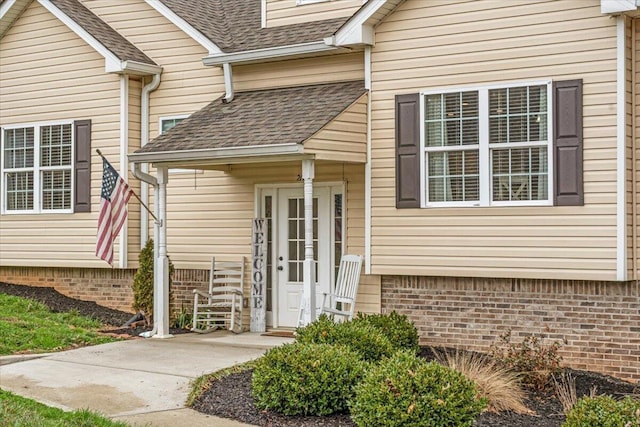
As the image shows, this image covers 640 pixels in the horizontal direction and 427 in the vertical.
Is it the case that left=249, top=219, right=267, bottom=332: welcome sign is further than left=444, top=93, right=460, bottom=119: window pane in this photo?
Yes

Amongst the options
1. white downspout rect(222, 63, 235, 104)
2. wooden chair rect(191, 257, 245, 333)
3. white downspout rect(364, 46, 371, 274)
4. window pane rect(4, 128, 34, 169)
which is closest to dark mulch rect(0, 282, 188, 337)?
wooden chair rect(191, 257, 245, 333)

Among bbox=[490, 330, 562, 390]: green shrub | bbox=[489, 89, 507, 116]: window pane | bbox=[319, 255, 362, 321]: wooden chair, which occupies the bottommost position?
bbox=[490, 330, 562, 390]: green shrub

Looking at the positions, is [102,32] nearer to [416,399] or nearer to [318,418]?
[318,418]

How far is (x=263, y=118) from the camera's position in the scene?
13586mm

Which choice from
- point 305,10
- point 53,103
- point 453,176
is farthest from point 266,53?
point 53,103

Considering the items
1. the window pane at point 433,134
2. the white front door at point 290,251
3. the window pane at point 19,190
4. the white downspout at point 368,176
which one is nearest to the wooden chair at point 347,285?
the white downspout at point 368,176

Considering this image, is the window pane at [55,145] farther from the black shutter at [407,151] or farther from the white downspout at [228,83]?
the black shutter at [407,151]

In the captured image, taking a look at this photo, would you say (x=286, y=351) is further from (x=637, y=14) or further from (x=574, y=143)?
(x=637, y=14)

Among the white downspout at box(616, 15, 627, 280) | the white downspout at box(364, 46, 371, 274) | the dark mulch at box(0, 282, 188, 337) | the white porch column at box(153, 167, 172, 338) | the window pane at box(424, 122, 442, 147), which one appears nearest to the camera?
the white downspout at box(616, 15, 627, 280)

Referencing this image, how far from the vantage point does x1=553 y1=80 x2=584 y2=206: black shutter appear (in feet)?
37.5

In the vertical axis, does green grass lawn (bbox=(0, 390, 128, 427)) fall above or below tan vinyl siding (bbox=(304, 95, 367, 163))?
below

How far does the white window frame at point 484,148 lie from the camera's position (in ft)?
38.2

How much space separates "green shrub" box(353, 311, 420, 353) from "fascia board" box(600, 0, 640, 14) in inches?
177

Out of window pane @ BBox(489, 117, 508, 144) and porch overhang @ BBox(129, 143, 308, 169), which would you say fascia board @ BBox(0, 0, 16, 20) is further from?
window pane @ BBox(489, 117, 508, 144)
